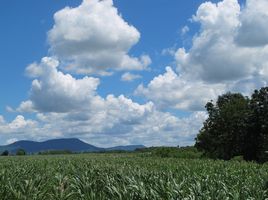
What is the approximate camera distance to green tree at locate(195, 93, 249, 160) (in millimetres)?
78750

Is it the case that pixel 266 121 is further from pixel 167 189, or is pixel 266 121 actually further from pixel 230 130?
pixel 167 189

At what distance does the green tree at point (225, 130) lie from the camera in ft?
258

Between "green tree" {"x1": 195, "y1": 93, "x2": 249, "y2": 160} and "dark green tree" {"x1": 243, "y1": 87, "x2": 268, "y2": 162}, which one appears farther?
"green tree" {"x1": 195, "y1": 93, "x2": 249, "y2": 160}

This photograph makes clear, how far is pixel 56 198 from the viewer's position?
10922 millimetres

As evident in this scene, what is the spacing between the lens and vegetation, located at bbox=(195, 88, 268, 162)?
77000mm

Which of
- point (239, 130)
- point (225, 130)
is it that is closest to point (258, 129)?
point (239, 130)

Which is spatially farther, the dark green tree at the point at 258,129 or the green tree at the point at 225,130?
the green tree at the point at 225,130

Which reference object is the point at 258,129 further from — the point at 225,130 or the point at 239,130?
the point at 225,130

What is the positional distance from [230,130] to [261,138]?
19.4ft

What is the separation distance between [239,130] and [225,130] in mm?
2729

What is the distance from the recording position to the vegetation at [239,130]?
77000mm

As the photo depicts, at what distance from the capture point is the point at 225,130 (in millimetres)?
81125

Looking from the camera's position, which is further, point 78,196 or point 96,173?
point 96,173

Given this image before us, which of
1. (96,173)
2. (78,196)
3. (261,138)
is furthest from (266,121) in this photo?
(78,196)
